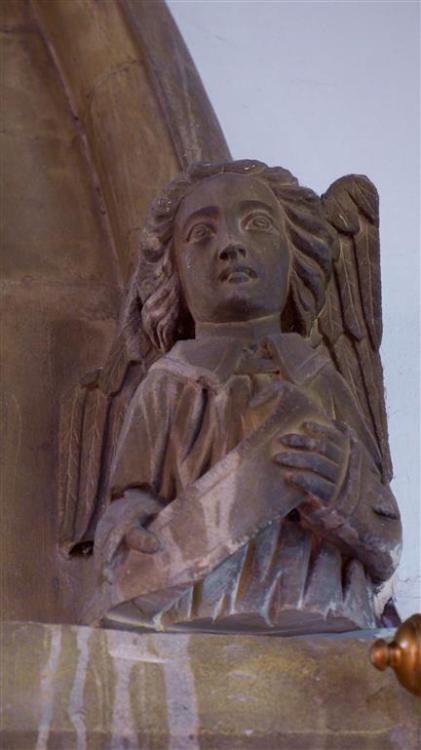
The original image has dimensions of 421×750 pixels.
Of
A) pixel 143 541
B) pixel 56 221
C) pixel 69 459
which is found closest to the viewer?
pixel 143 541

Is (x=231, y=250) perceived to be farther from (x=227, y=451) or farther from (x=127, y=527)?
(x=127, y=527)

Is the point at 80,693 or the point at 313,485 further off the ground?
the point at 313,485

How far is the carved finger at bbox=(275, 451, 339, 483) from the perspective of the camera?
2.15m

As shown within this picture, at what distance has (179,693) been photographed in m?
2.03

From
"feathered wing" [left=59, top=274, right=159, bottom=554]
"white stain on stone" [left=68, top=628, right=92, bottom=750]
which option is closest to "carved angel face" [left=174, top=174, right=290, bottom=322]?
"feathered wing" [left=59, top=274, right=159, bottom=554]

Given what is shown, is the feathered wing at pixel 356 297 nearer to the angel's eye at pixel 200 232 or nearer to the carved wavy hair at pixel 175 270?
the carved wavy hair at pixel 175 270

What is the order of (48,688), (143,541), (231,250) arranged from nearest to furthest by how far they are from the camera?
1. (48,688)
2. (143,541)
3. (231,250)

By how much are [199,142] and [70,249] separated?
0.31 m

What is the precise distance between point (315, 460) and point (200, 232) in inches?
17.7

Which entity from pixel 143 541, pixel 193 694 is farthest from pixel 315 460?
pixel 193 694

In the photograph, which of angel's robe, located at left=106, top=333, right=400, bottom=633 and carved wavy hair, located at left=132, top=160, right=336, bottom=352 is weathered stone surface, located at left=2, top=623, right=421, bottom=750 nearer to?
angel's robe, located at left=106, top=333, right=400, bottom=633

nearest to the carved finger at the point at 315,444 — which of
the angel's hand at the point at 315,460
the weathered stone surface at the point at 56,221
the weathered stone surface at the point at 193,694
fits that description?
the angel's hand at the point at 315,460

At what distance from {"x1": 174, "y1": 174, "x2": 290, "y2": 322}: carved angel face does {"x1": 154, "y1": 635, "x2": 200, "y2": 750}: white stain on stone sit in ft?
1.79

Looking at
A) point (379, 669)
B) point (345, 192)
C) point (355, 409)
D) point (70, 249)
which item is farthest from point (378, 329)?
point (379, 669)
